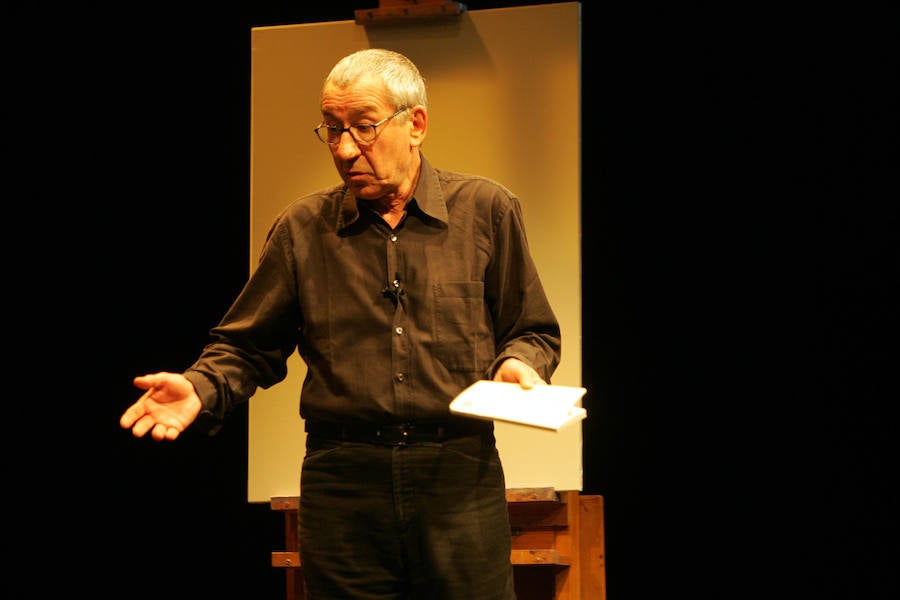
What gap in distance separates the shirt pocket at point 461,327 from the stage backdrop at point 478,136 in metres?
0.94

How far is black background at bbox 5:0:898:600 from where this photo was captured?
11.9 feet

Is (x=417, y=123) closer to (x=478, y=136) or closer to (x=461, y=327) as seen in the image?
(x=461, y=327)

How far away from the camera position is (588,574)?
10.5ft

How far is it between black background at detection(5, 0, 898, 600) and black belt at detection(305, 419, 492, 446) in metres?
1.68

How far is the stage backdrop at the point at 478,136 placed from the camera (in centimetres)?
319

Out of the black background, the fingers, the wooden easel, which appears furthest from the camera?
the black background

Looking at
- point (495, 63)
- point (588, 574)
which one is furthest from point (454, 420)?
point (495, 63)

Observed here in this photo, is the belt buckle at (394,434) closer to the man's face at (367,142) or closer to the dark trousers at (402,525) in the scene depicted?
the dark trousers at (402,525)

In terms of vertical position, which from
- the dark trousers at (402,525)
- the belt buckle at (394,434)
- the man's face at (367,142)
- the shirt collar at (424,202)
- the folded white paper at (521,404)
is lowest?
the dark trousers at (402,525)

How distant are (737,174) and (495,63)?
1.03 meters

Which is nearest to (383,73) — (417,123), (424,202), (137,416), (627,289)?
(417,123)

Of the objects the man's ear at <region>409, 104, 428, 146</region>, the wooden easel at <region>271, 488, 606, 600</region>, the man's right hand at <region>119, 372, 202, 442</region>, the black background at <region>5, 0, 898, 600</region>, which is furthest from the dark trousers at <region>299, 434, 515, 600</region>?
the black background at <region>5, 0, 898, 600</region>

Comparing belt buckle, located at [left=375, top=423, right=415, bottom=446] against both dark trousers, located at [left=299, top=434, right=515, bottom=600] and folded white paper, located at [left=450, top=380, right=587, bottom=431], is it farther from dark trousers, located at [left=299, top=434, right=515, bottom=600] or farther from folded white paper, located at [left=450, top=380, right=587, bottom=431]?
folded white paper, located at [left=450, top=380, right=587, bottom=431]

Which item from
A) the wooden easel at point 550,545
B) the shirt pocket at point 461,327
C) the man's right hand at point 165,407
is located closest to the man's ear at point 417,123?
the shirt pocket at point 461,327
